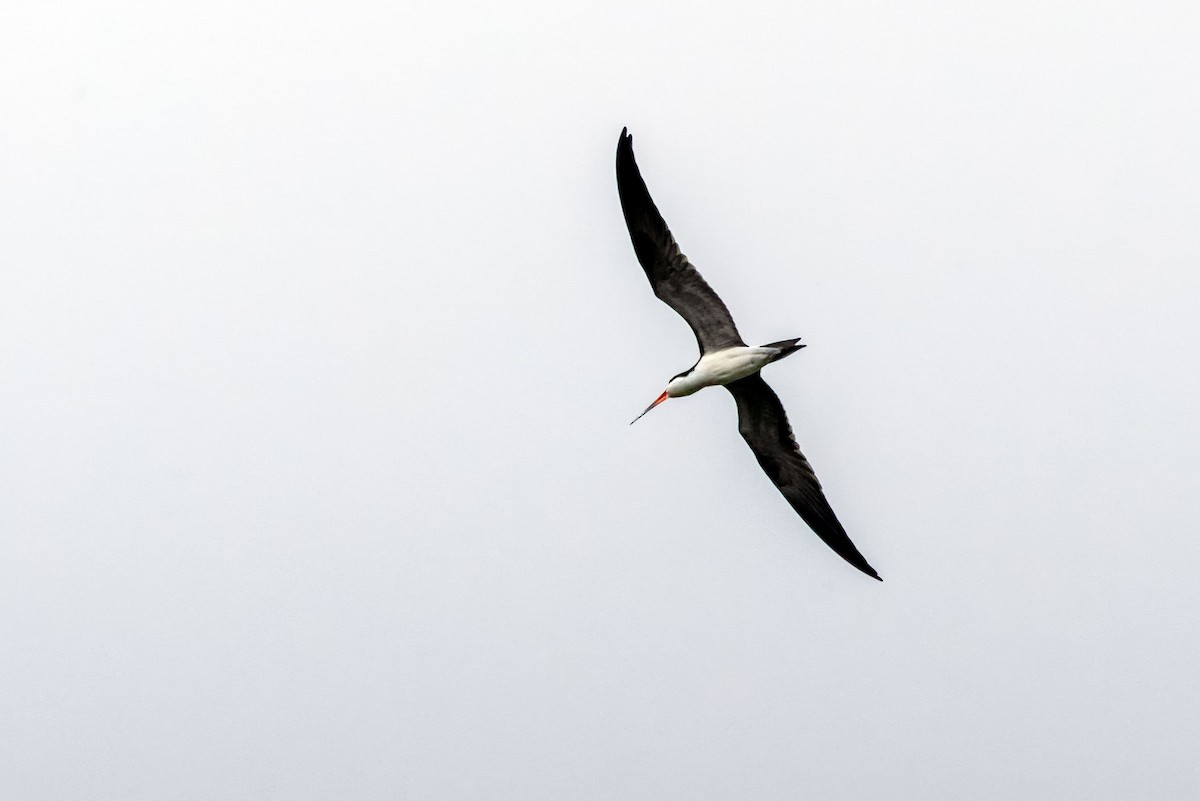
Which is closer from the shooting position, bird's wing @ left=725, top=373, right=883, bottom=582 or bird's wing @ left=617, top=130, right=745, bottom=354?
bird's wing @ left=617, top=130, right=745, bottom=354

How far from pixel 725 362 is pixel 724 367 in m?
0.12

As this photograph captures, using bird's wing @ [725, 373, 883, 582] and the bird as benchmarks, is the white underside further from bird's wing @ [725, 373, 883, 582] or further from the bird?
bird's wing @ [725, 373, 883, 582]

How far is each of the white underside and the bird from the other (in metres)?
0.01

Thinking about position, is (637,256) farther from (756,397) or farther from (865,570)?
(865,570)

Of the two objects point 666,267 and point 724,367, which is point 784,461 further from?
point 666,267

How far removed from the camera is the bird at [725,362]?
27.8 m

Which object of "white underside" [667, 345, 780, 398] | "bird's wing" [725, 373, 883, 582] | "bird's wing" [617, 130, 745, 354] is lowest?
"bird's wing" [725, 373, 883, 582]

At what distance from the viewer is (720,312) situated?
28328mm

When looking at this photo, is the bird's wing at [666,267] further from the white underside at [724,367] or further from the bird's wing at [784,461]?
the bird's wing at [784,461]

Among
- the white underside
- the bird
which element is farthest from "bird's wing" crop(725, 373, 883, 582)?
the white underside

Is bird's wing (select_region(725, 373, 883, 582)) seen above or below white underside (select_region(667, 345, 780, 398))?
below

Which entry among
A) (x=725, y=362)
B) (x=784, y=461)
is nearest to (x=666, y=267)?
(x=725, y=362)

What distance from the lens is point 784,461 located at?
30.4 metres

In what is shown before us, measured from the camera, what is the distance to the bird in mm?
27766
